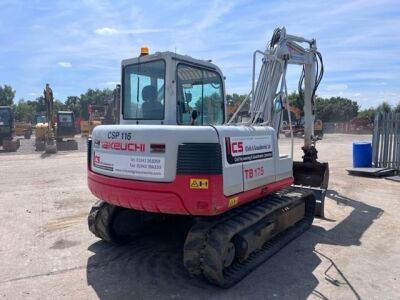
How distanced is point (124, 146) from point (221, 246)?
161 cm

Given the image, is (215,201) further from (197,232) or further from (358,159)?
(358,159)

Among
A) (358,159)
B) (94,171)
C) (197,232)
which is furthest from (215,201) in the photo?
(358,159)

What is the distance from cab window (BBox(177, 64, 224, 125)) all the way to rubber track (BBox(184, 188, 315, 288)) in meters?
1.35

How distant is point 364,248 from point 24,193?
767 cm

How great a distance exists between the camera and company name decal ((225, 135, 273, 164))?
468 cm

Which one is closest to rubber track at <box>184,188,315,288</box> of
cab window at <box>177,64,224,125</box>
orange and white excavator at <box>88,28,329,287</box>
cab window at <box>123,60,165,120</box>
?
orange and white excavator at <box>88,28,329,287</box>

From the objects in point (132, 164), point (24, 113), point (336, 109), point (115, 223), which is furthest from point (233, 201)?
point (24, 113)

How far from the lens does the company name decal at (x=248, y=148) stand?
184 inches

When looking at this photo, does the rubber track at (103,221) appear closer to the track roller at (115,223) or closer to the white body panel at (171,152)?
the track roller at (115,223)

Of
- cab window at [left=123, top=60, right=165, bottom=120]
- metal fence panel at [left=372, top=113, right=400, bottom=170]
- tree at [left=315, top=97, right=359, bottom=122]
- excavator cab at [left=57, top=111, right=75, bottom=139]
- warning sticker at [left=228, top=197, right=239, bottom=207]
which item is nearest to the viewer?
warning sticker at [left=228, top=197, right=239, bottom=207]

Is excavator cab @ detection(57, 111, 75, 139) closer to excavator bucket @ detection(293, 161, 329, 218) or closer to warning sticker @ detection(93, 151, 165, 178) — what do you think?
excavator bucket @ detection(293, 161, 329, 218)

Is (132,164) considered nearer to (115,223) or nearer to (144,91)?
(144,91)

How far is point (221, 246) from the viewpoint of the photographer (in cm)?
443

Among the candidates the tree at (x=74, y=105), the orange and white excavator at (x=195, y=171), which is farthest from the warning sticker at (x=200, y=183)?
the tree at (x=74, y=105)
